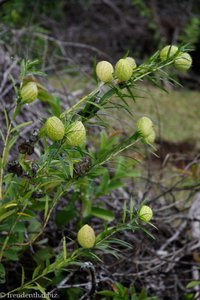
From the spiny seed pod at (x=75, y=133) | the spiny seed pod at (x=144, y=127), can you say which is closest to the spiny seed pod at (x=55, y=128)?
the spiny seed pod at (x=75, y=133)

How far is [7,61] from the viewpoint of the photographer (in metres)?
1.40

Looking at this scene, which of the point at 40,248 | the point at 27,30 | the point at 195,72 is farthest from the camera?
the point at 195,72

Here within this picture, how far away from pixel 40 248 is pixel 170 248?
340 millimetres

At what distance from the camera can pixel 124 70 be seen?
1.93ft

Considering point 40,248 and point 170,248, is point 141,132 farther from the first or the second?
point 170,248

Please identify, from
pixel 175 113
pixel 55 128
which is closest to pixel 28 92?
pixel 55 128

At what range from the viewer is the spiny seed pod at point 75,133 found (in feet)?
1.83

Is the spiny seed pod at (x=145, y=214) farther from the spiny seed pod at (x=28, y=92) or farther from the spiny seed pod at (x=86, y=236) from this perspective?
the spiny seed pod at (x=28, y=92)

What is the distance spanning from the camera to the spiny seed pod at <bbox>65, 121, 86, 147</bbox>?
558 millimetres

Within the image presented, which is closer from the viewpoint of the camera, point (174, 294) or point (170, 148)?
point (174, 294)

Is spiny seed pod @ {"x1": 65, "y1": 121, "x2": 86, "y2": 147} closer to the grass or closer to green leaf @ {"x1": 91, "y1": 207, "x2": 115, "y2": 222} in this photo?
green leaf @ {"x1": 91, "y1": 207, "x2": 115, "y2": 222}

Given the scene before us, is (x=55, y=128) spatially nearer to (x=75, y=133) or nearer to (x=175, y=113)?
(x=75, y=133)

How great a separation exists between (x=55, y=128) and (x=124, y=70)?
115 mm

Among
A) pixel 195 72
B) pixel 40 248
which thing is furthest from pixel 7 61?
pixel 195 72
